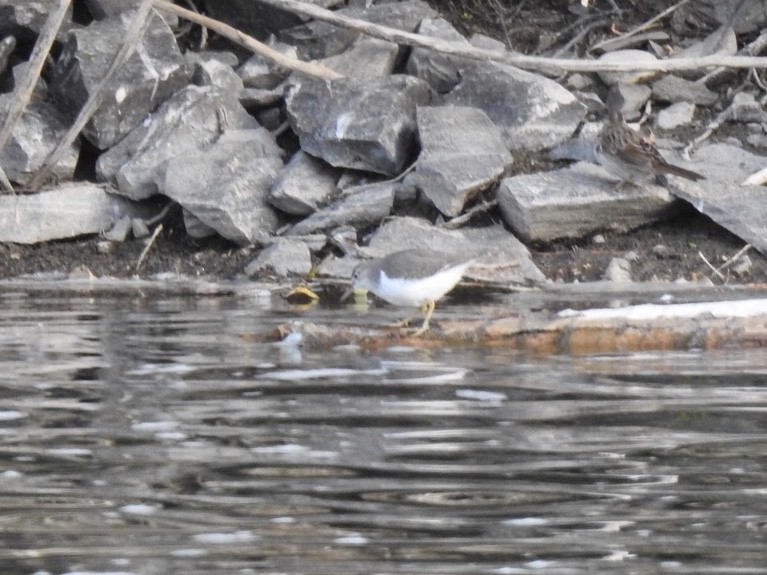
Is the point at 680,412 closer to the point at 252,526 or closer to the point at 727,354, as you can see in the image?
the point at 727,354

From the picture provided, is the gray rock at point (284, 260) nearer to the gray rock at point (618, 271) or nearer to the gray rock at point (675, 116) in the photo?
the gray rock at point (618, 271)

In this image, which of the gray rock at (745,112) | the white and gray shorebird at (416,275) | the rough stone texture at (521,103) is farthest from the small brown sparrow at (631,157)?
the white and gray shorebird at (416,275)

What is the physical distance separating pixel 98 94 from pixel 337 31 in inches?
111

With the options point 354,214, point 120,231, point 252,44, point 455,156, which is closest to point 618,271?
point 455,156

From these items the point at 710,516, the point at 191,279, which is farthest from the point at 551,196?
the point at 710,516

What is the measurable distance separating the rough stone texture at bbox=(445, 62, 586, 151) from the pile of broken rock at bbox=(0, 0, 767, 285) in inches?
0.5

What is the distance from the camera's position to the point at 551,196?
1230 cm

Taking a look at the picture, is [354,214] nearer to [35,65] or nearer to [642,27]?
[35,65]

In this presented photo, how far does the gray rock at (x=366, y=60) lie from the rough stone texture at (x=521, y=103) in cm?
85

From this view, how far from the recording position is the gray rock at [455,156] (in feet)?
41.2

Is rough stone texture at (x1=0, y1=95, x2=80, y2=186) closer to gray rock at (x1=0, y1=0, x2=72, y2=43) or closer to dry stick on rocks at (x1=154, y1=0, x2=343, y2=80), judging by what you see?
gray rock at (x1=0, y1=0, x2=72, y2=43)

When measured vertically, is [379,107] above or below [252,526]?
above

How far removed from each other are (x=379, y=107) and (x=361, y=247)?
1.82m

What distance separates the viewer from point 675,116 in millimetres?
14352
